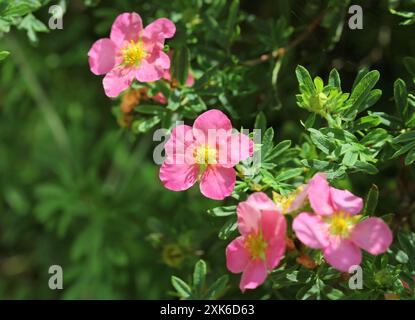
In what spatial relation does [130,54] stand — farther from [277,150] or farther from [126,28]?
[277,150]

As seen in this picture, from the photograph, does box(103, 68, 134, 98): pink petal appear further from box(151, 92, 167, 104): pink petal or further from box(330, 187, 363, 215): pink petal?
box(330, 187, 363, 215): pink petal

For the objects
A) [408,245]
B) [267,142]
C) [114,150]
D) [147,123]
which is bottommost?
[408,245]

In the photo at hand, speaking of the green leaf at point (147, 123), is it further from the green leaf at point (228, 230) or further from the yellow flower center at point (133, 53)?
the green leaf at point (228, 230)

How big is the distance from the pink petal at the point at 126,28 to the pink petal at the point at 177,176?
1.17ft

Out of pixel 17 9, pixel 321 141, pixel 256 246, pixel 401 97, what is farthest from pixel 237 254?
pixel 17 9

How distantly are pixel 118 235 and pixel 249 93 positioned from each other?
87 centimetres

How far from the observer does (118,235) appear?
2.38m

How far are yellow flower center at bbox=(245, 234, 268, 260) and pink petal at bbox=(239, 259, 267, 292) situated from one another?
1 cm

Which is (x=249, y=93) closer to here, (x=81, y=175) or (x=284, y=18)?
(x=284, y=18)

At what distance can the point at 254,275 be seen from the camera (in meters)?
1.37

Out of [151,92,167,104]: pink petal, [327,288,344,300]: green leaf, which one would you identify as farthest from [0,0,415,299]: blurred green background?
[327,288,344,300]: green leaf

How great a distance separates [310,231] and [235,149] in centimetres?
26

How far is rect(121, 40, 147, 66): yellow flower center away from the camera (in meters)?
1.58
